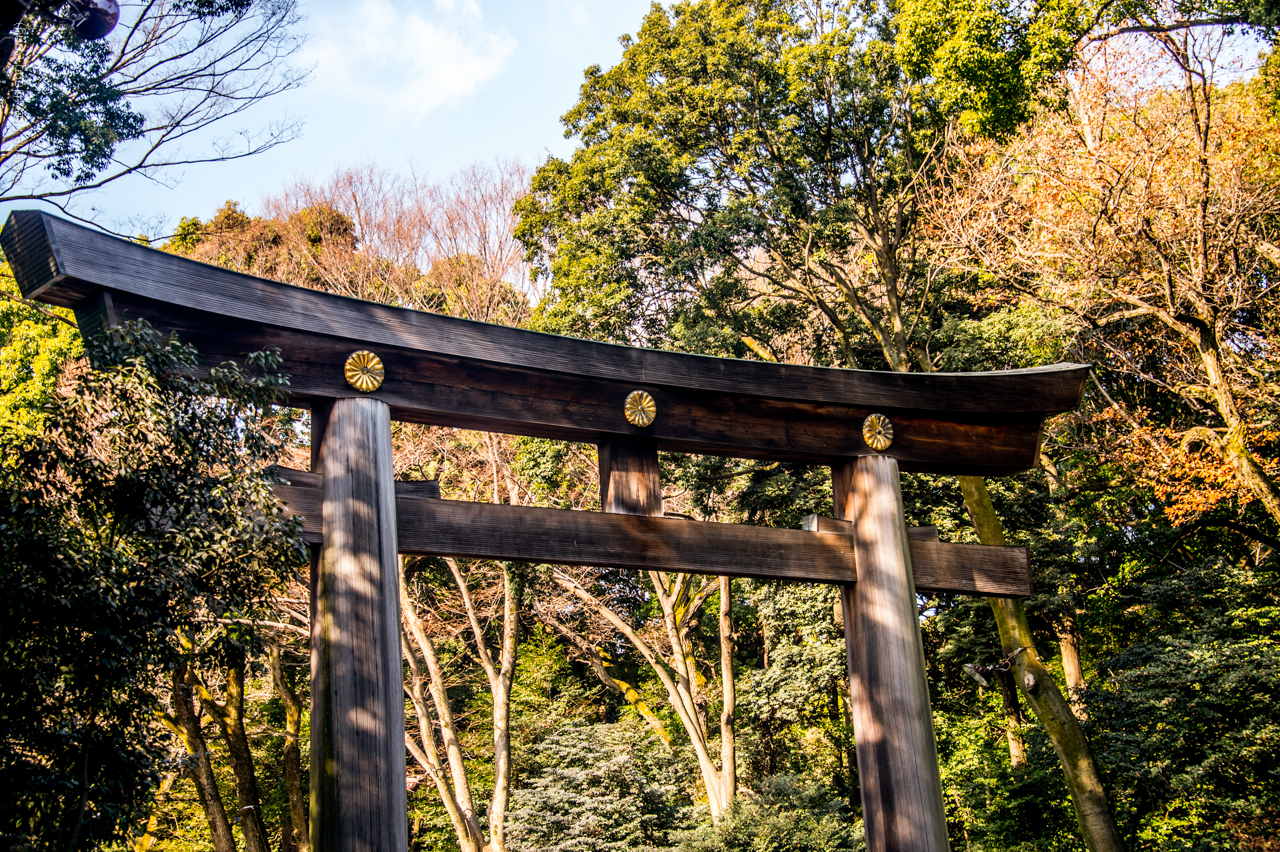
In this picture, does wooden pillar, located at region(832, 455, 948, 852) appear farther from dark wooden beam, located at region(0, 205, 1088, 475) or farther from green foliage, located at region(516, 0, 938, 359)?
green foliage, located at region(516, 0, 938, 359)

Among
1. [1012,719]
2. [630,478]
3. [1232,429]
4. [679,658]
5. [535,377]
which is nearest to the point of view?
[535,377]

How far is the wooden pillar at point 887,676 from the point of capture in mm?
4590

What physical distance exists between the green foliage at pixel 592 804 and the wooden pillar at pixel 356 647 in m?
7.36

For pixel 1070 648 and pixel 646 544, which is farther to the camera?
pixel 1070 648

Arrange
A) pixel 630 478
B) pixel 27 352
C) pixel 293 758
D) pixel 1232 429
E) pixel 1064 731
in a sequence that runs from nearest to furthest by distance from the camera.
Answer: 1. pixel 630 478
2. pixel 1232 429
3. pixel 1064 731
4. pixel 27 352
5. pixel 293 758

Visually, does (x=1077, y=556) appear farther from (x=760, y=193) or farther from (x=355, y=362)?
(x=355, y=362)

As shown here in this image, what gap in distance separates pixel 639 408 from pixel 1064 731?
7.06 metres

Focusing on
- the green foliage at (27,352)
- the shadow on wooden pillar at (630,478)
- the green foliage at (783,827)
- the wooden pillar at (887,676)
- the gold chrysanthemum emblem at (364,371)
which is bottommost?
the green foliage at (783,827)

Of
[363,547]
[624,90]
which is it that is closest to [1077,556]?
[624,90]

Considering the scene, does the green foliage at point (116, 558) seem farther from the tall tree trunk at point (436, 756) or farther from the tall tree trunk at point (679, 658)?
the tall tree trunk at point (679, 658)

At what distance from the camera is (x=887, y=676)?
480 centimetres

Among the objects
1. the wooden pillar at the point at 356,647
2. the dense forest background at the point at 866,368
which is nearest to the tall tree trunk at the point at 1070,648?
the dense forest background at the point at 866,368

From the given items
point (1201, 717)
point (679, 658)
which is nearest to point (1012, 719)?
point (1201, 717)

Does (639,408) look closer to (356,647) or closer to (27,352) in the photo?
(356,647)
